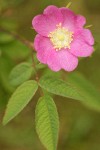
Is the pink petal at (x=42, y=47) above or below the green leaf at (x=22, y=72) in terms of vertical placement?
above

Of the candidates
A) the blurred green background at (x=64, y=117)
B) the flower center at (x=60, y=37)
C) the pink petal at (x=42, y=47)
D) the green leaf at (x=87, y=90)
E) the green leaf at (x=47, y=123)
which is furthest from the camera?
the blurred green background at (x=64, y=117)

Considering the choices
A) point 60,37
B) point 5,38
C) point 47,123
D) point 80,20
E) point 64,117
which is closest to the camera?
point 47,123

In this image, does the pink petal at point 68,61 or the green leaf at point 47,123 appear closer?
the green leaf at point 47,123

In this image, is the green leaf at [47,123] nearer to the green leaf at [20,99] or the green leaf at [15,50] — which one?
the green leaf at [20,99]

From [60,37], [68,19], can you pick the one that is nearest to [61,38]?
[60,37]

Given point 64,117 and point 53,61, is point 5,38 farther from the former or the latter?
point 64,117

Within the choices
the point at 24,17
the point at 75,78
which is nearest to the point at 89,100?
the point at 75,78

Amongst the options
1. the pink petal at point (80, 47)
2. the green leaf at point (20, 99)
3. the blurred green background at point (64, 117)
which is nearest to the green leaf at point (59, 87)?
the green leaf at point (20, 99)

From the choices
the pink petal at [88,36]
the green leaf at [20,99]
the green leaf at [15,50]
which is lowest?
the green leaf at [15,50]
